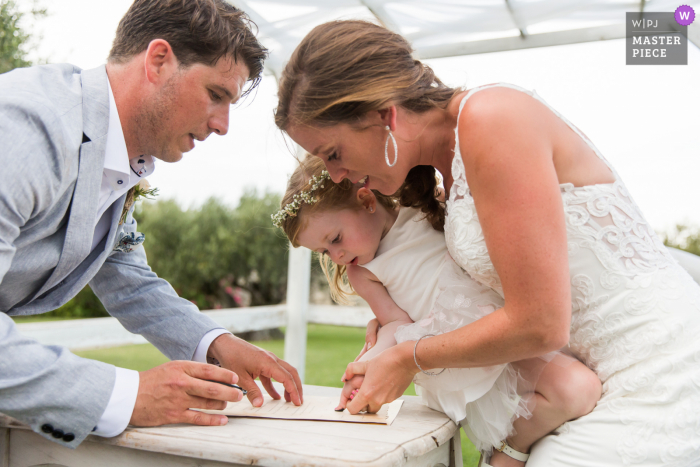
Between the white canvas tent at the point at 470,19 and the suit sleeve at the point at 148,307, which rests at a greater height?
the white canvas tent at the point at 470,19

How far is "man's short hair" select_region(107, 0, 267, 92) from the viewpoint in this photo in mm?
1557

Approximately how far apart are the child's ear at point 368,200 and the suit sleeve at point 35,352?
0.99 metres

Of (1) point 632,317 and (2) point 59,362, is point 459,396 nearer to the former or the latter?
(1) point 632,317

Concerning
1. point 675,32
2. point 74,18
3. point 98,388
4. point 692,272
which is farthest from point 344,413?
point 74,18

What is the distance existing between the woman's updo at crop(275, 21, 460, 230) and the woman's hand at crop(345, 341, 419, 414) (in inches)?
23.6

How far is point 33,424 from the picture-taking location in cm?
102

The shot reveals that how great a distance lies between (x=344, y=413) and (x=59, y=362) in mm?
662

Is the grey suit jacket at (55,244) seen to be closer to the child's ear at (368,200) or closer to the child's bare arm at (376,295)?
the child's bare arm at (376,295)

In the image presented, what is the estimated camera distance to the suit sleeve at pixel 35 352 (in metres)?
0.98

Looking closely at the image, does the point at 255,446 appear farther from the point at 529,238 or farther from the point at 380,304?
the point at 380,304

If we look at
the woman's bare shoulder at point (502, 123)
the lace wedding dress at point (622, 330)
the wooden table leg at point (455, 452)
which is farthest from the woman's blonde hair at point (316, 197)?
the wooden table leg at point (455, 452)

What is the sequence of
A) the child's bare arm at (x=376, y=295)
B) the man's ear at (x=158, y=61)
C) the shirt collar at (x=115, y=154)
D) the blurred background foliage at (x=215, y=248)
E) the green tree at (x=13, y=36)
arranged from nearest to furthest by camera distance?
1. the shirt collar at (x=115, y=154)
2. the man's ear at (x=158, y=61)
3. the child's bare arm at (x=376, y=295)
4. the green tree at (x=13, y=36)
5. the blurred background foliage at (x=215, y=248)

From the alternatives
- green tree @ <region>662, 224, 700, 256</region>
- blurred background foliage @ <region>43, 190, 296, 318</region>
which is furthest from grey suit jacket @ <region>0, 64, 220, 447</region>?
blurred background foliage @ <region>43, 190, 296, 318</region>

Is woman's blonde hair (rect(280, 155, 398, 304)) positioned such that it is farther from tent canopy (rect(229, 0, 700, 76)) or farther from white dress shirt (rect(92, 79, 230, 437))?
tent canopy (rect(229, 0, 700, 76))
